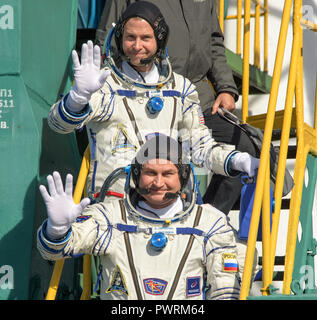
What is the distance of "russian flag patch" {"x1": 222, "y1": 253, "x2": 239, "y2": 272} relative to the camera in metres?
4.57

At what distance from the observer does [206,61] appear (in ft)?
19.7

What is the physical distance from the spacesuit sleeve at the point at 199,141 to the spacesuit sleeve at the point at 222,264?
468 mm

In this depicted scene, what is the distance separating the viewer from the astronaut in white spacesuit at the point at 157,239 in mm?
4539

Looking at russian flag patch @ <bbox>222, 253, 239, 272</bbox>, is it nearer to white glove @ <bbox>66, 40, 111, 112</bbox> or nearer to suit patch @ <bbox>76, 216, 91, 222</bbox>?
suit patch @ <bbox>76, 216, 91, 222</bbox>

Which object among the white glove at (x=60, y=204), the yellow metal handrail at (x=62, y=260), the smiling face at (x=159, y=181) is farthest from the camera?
the yellow metal handrail at (x=62, y=260)

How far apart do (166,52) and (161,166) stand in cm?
109

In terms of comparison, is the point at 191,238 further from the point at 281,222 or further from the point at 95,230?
the point at 281,222

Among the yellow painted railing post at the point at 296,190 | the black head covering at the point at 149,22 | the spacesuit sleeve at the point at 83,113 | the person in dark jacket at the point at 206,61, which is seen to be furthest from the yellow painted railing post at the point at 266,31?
the spacesuit sleeve at the point at 83,113

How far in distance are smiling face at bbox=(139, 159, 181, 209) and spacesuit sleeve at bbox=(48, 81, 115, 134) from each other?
50cm

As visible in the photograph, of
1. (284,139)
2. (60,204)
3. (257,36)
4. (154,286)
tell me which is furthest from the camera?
(257,36)

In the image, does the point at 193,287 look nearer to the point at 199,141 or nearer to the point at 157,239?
the point at 157,239

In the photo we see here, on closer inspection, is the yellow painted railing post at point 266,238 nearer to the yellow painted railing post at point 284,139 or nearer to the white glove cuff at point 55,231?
the yellow painted railing post at point 284,139

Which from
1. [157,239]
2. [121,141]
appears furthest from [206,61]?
[157,239]

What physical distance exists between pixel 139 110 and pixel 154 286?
115cm
